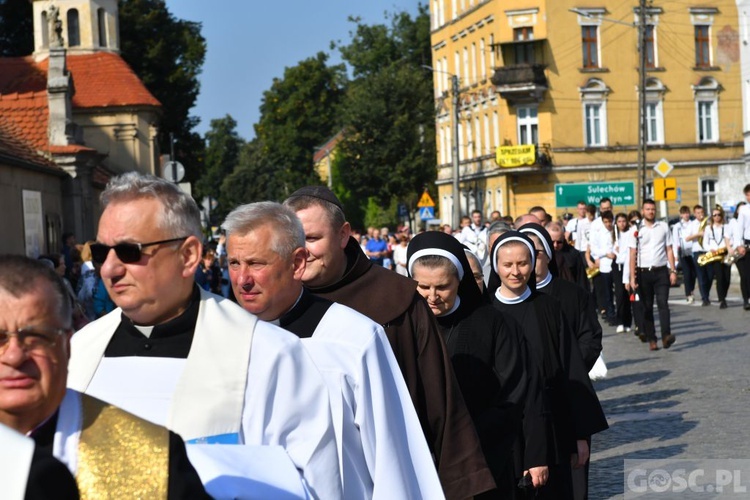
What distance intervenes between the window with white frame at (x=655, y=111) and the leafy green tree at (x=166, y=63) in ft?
71.7

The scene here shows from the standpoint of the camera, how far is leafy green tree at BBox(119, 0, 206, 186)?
64.1m

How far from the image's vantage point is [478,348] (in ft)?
22.5

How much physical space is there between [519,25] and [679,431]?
59.9m

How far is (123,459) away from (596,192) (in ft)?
150

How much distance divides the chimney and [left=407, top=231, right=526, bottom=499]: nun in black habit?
26953 mm

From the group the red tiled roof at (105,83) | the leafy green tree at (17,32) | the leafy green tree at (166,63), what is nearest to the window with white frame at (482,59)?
the leafy green tree at (166,63)

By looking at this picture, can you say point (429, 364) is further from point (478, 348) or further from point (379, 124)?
point (379, 124)

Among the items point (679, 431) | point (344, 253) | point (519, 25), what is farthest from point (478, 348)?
point (519, 25)

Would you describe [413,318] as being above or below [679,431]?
above

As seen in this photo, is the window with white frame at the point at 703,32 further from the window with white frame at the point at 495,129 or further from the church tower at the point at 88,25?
the church tower at the point at 88,25

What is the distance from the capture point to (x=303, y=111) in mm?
107875

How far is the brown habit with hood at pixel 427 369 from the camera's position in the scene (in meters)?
5.79

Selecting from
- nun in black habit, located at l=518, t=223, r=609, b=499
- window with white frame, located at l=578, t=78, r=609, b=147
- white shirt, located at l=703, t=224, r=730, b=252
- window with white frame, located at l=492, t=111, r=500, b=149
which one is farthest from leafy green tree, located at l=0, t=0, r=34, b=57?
nun in black habit, located at l=518, t=223, r=609, b=499

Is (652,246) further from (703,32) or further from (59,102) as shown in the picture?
(703,32)
